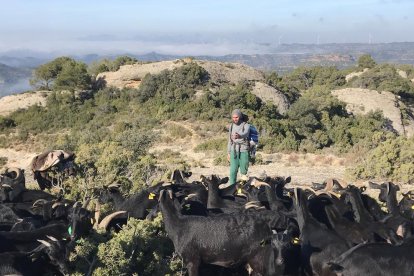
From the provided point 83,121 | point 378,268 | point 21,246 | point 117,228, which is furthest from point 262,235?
point 83,121

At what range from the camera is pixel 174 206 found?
6.73 meters

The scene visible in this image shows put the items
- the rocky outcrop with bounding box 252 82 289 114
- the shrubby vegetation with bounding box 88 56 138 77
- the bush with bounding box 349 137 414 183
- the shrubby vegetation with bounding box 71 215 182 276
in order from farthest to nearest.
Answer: the shrubby vegetation with bounding box 88 56 138 77, the rocky outcrop with bounding box 252 82 289 114, the bush with bounding box 349 137 414 183, the shrubby vegetation with bounding box 71 215 182 276

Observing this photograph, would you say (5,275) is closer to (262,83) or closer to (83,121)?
(83,121)

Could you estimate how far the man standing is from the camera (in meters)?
→ 9.86

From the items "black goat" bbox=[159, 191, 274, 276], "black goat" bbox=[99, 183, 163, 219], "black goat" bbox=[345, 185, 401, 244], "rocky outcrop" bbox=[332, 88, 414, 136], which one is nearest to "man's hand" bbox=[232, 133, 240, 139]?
"black goat" bbox=[99, 183, 163, 219]

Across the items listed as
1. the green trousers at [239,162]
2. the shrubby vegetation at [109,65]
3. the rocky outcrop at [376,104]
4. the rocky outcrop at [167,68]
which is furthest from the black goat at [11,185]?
the shrubby vegetation at [109,65]

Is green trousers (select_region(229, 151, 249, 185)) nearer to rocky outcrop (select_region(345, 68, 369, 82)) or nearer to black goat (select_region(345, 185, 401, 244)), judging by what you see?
black goat (select_region(345, 185, 401, 244))

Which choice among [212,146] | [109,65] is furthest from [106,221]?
[109,65]

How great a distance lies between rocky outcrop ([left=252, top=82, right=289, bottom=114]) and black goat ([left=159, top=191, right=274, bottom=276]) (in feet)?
84.0

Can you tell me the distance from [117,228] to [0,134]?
78.3ft

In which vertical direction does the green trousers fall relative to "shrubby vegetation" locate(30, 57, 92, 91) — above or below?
above

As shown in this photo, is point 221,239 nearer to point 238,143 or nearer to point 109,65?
point 238,143

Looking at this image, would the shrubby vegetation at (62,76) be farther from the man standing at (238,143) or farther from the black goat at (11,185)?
the man standing at (238,143)

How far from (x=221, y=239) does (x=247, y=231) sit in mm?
332
